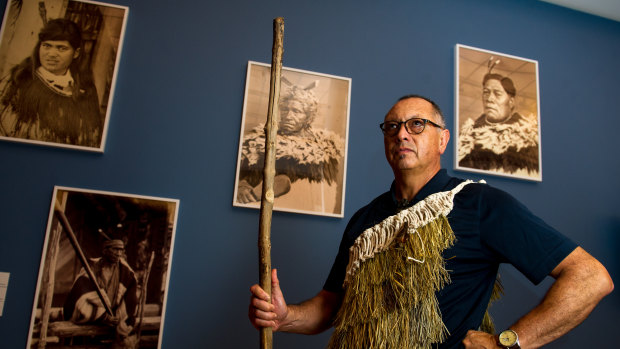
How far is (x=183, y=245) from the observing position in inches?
59.8

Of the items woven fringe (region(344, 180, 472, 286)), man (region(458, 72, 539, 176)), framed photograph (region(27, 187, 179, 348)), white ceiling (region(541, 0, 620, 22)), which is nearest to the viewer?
woven fringe (region(344, 180, 472, 286))

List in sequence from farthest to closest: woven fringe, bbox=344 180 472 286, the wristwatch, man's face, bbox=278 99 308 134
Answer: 1. man's face, bbox=278 99 308 134
2. woven fringe, bbox=344 180 472 286
3. the wristwatch

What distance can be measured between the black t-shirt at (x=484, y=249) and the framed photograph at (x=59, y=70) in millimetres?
1195

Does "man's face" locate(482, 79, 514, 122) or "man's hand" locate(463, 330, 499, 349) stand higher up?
"man's face" locate(482, 79, 514, 122)

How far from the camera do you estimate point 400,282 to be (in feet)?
3.38

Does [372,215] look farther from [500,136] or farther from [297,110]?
[500,136]

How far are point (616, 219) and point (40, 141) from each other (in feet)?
7.63

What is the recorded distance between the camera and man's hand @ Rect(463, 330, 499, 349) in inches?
36.3

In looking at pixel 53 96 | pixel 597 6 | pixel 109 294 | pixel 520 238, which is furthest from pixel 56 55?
pixel 597 6

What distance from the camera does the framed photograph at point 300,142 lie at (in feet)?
5.26

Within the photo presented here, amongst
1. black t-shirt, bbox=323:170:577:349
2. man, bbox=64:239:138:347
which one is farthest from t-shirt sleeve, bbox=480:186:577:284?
man, bbox=64:239:138:347

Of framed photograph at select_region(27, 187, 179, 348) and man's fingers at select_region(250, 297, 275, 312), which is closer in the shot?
man's fingers at select_region(250, 297, 275, 312)

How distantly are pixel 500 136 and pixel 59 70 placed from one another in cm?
175

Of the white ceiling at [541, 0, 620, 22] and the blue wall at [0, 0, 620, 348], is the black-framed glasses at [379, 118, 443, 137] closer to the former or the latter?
the blue wall at [0, 0, 620, 348]
